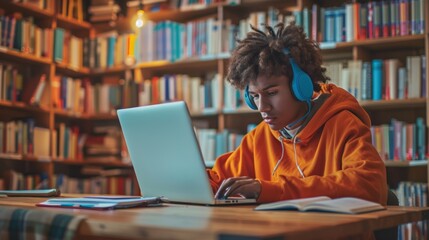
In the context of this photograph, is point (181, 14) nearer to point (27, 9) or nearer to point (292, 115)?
point (27, 9)

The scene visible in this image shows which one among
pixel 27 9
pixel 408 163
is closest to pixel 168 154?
pixel 408 163

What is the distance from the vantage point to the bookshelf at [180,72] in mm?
3672

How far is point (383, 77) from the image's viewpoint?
356 cm

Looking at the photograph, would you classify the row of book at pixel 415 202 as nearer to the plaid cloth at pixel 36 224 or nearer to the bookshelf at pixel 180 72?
the bookshelf at pixel 180 72

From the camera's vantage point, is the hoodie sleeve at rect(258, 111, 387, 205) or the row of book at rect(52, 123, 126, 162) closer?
the hoodie sleeve at rect(258, 111, 387, 205)

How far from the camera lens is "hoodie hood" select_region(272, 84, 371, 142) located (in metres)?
1.87

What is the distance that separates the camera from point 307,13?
376 cm

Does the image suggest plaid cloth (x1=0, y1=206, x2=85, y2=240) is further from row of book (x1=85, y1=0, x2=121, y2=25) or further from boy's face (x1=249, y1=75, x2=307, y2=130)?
row of book (x1=85, y1=0, x2=121, y2=25)

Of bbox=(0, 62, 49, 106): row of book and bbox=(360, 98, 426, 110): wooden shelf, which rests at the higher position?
bbox=(0, 62, 49, 106): row of book

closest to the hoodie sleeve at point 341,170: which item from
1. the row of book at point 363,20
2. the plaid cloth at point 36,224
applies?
the plaid cloth at point 36,224

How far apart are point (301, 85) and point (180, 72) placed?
2.73m

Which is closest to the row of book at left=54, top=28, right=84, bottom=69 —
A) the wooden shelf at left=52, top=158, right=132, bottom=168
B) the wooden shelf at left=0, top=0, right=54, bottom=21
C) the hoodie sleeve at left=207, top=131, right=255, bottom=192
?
the wooden shelf at left=0, top=0, right=54, bottom=21

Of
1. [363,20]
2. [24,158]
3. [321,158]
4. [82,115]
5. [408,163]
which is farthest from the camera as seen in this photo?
[82,115]

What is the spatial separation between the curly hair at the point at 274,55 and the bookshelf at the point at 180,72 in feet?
5.41
